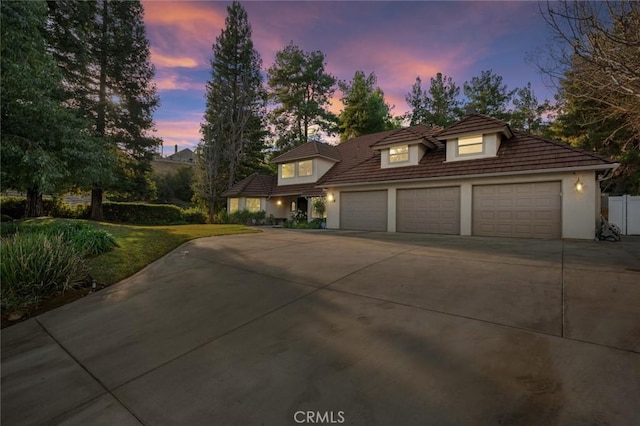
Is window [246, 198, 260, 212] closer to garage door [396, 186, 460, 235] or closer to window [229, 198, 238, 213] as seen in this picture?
window [229, 198, 238, 213]

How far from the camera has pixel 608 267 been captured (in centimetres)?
497

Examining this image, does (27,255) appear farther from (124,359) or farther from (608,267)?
(608,267)

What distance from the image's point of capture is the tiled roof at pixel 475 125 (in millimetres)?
11281

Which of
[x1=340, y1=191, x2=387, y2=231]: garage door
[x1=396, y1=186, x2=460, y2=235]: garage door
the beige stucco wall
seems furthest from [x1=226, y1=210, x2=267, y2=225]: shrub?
the beige stucco wall

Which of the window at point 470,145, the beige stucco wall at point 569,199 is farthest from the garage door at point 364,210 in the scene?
the window at point 470,145

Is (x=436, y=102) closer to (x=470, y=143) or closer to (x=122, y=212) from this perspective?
(x=470, y=143)

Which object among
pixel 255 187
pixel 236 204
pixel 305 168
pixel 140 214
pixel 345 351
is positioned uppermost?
pixel 305 168

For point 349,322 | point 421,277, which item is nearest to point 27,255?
point 349,322

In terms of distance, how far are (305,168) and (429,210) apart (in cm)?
1019

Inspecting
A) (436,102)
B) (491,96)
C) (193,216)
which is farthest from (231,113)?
(491,96)

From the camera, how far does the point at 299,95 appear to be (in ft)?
98.6

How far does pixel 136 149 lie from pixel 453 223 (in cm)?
2368

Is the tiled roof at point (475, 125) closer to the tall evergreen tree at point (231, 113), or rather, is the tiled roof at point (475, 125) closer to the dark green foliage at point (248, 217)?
the dark green foliage at point (248, 217)

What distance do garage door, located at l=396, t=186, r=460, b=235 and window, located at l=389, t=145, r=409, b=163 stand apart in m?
1.71
